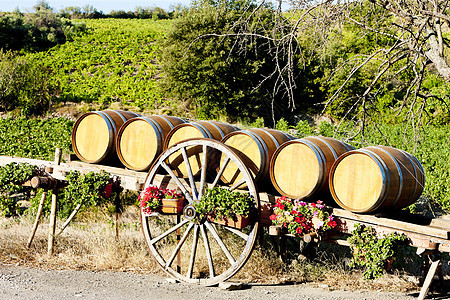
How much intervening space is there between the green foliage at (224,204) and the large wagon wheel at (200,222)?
4.7 inches

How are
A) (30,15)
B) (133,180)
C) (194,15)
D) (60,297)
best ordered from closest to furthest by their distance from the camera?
(60,297), (133,180), (194,15), (30,15)

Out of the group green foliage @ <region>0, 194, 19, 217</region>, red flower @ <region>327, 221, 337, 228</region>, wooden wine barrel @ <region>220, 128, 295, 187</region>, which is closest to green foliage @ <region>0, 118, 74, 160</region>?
green foliage @ <region>0, 194, 19, 217</region>

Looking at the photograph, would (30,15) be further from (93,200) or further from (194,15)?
(93,200)

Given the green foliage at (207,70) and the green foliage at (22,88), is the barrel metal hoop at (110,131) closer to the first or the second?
the green foliage at (207,70)

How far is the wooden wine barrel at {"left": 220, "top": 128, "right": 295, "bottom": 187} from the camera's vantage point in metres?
5.05

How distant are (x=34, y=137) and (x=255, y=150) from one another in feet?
33.2

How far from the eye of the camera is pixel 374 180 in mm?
4258

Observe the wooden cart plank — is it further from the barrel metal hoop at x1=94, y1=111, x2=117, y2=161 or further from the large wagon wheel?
the barrel metal hoop at x1=94, y1=111, x2=117, y2=161

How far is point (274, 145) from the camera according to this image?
5242 millimetres

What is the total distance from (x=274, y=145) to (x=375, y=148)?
122cm

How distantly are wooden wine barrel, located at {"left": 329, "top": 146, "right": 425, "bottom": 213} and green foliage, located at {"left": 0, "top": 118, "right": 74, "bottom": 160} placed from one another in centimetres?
923

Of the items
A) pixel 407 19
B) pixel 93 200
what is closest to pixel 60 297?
pixel 93 200

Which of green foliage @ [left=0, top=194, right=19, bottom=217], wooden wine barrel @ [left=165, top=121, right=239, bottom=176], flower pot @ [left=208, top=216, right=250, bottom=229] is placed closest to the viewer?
flower pot @ [left=208, top=216, right=250, bottom=229]

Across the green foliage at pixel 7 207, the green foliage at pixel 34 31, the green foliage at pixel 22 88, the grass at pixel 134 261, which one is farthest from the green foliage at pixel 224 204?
the green foliage at pixel 34 31
